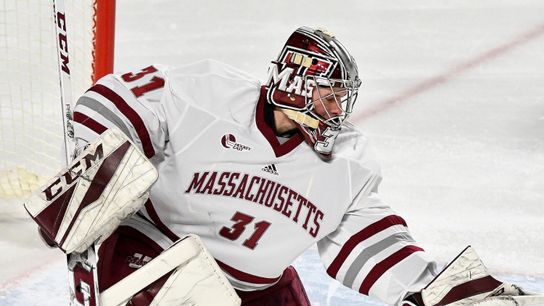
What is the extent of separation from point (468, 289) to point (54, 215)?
84 cm

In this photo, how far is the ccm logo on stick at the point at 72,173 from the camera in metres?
1.97

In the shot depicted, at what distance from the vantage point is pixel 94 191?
196 cm

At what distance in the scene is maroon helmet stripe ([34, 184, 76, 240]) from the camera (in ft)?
6.43

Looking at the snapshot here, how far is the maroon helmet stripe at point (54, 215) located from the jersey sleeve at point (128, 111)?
11.4 inches

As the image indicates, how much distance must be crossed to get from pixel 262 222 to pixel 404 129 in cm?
199

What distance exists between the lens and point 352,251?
7.78 feet

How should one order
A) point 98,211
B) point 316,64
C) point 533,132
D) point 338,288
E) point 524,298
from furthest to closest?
point 533,132 → point 338,288 → point 316,64 → point 524,298 → point 98,211

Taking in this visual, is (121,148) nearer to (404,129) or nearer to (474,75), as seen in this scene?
(404,129)

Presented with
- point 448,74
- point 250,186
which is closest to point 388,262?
point 250,186

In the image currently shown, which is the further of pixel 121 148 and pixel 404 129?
pixel 404 129

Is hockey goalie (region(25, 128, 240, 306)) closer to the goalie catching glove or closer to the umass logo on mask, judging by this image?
the goalie catching glove

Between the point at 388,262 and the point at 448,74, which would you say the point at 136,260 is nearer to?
the point at 388,262

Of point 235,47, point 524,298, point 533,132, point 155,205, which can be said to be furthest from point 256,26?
point 524,298

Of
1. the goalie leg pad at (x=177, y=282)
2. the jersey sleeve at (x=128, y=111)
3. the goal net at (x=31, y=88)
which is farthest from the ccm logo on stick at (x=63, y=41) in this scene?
the goalie leg pad at (x=177, y=282)
